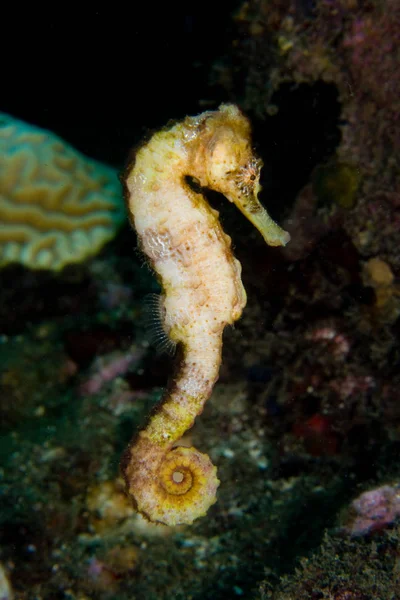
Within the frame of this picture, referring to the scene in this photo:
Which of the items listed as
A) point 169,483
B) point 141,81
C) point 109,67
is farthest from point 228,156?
point 109,67

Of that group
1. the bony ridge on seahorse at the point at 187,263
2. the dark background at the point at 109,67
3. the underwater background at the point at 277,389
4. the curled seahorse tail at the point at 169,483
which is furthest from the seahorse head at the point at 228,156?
the dark background at the point at 109,67

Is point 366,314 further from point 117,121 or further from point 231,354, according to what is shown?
point 117,121

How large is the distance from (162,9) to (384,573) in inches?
203

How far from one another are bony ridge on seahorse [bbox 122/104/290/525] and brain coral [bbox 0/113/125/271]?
116 inches

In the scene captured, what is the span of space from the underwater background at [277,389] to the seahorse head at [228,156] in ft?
3.49

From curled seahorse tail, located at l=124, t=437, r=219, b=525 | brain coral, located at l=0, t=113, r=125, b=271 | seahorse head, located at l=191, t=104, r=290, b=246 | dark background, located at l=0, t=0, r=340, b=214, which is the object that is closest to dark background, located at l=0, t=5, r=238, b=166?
dark background, located at l=0, t=0, r=340, b=214

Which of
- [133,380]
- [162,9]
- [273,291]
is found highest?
[162,9]

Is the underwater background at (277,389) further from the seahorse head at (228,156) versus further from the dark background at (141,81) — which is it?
the seahorse head at (228,156)

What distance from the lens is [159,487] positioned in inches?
105

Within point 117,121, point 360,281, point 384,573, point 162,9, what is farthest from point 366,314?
point 117,121

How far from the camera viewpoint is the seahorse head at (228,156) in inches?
94.3

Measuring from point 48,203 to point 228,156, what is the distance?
3500 mm

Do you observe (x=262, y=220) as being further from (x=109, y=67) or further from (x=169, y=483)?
(x=109, y=67)

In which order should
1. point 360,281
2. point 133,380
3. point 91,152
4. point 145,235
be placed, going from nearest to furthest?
point 145,235 → point 360,281 → point 133,380 → point 91,152
